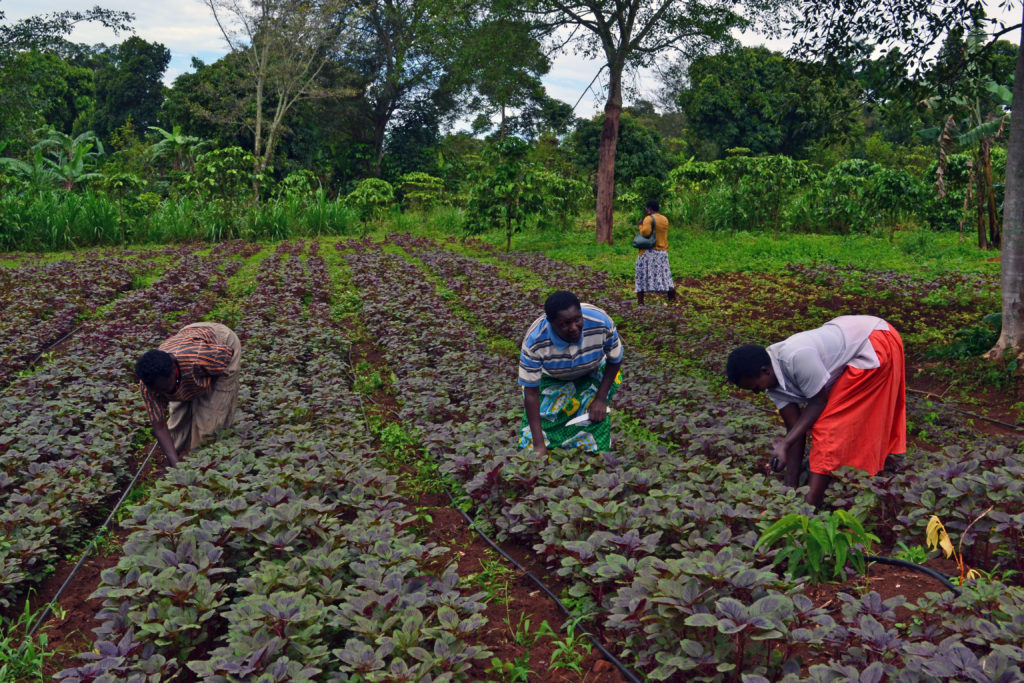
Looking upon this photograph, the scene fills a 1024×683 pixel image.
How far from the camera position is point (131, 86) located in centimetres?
4203

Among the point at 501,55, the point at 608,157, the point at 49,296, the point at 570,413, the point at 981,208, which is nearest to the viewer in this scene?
the point at 570,413

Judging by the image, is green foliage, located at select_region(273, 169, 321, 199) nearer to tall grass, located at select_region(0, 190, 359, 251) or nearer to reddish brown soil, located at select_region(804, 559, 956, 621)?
tall grass, located at select_region(0, 190, 359, 251)

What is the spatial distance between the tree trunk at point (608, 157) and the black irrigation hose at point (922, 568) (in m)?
16.1

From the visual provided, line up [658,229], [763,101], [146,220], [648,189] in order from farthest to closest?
[648,189], [146,220], [763,101], [658,229]

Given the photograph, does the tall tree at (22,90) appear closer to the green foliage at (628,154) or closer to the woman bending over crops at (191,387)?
the green foliage at (628,154)

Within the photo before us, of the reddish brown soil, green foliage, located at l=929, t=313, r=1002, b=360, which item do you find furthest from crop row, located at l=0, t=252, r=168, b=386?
green foliage, located at l=929, t=313, r=1002, b=360

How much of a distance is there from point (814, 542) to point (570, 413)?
6.10 ft

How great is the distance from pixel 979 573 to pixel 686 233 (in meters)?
18.3

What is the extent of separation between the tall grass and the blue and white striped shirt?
1732 centimetres

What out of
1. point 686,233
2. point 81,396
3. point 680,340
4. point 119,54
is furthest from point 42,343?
point 119,54

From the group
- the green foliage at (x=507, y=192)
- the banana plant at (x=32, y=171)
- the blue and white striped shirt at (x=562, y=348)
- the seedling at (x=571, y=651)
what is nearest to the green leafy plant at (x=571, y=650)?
the seedling at (x=571, y=651)

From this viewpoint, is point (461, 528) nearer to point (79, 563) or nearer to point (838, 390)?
point (79, 563)

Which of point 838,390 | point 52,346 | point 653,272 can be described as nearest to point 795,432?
point 838,390

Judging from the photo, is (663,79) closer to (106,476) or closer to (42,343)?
(42,343)
